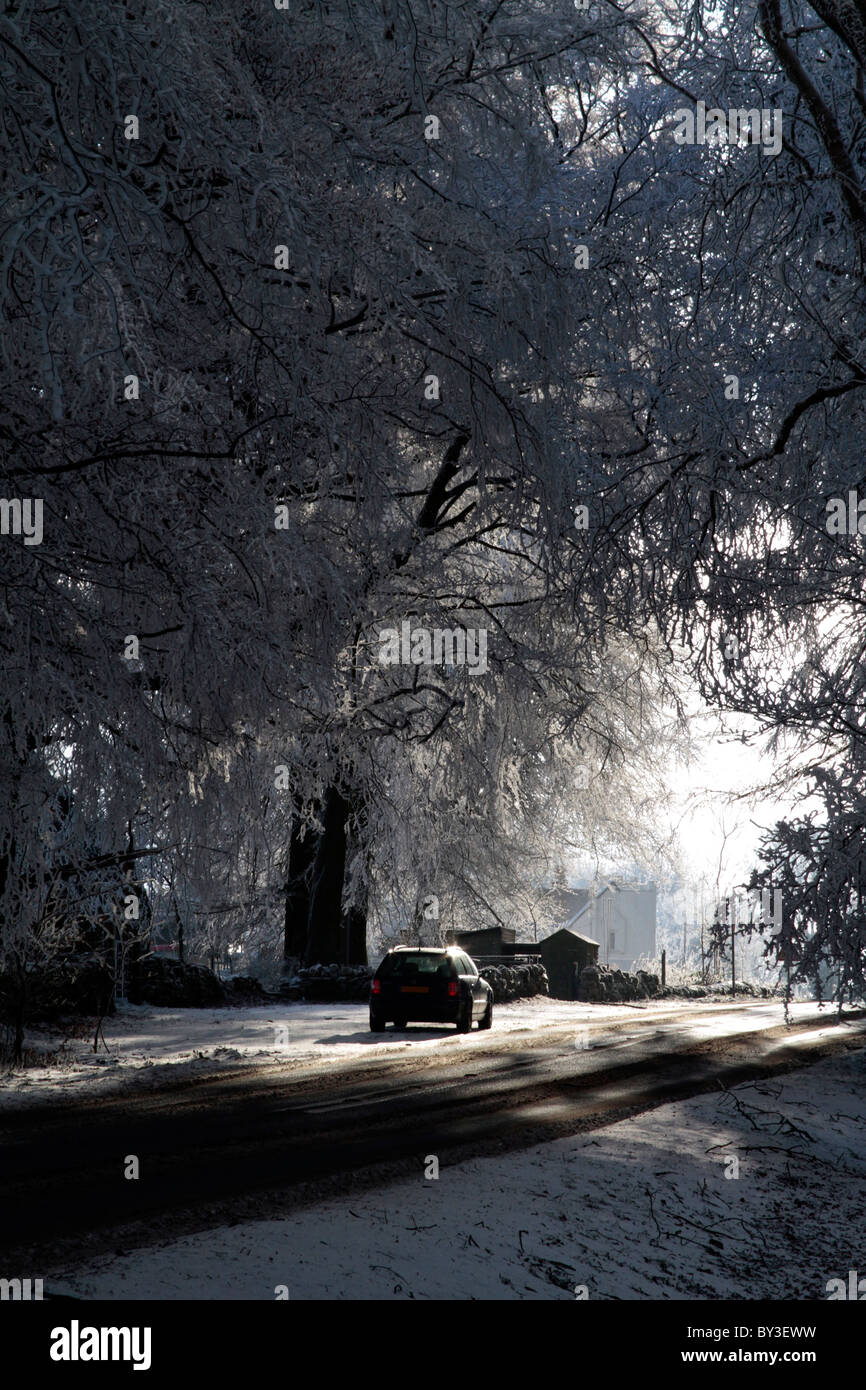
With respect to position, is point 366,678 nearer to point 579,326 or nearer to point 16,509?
point 579,326

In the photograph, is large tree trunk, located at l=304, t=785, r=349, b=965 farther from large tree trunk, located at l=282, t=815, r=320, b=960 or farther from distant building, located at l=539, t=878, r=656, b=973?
distant building, located at l=539, t=878, r=656, b=973

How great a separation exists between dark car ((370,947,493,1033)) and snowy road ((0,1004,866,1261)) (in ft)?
3.10

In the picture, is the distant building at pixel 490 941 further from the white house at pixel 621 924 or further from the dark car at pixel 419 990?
the white house at pixel 621 924

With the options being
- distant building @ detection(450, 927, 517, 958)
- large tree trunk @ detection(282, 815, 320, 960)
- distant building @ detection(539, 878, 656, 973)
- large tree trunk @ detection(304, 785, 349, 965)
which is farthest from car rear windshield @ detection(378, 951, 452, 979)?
distant building @ detection(539, 878, 656, 973)

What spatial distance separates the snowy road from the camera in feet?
22.9

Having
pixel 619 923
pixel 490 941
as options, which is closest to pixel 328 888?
pixel 490 941

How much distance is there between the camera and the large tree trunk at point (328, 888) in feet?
83.7

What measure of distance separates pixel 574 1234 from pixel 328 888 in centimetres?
1882

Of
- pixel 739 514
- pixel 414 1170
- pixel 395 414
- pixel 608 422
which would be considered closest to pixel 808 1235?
pixel 414 1170

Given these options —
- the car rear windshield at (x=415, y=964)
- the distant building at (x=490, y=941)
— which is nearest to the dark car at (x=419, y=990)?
the car rear windshield at (x=415, y=964)

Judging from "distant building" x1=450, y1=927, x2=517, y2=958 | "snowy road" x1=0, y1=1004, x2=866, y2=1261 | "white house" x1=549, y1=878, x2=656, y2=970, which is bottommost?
"white house" x1=549, y1=878, x2=656, y2=970

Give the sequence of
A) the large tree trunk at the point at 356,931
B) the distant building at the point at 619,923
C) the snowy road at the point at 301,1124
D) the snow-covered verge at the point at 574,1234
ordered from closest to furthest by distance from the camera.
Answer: the snow-covered verge at the point at 574,1234
the snowy road at the point at 301,1124
the large tree trunk at the point at 356,931
the distant building at the point at 619,923
